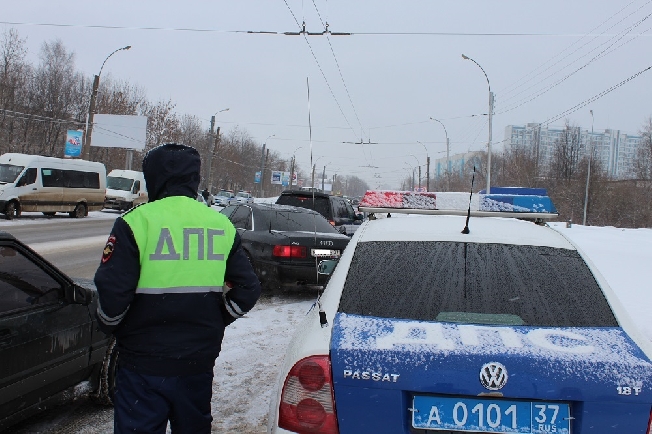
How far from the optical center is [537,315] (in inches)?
98.1

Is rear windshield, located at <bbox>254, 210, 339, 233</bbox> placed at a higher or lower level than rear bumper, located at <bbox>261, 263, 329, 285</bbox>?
higher

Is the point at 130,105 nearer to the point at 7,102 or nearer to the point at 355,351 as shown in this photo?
the point at 7,102

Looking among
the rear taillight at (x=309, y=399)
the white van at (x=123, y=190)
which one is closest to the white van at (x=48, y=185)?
the white van at (x=123, y=190)

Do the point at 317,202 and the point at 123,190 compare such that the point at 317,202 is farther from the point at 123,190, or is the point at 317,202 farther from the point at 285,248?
the point at 123,190

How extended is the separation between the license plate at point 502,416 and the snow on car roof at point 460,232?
1096 millimetres

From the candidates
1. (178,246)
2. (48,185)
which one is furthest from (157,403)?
(48,185)

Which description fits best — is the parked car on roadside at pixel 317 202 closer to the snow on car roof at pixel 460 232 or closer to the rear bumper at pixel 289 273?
the rear bumper at pixel 289 273

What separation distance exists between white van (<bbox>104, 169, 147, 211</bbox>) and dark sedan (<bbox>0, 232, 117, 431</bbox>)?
30071mm

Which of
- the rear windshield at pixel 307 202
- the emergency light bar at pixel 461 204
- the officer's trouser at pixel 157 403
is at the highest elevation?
the emergency light bar at pixel 461 204

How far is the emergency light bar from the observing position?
13.2 ft

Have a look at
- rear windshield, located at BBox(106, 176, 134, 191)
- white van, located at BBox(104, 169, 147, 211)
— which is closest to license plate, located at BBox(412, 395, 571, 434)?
white van, located at BBox(104, 169, 147, 211)

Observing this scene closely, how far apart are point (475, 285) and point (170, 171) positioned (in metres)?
1.53

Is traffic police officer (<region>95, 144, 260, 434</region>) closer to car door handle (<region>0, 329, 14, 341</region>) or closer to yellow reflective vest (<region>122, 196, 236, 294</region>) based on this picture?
yellow reflective vest (<region>122, 196, 236, 294</region>)

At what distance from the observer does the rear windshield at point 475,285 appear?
8.16 feet
